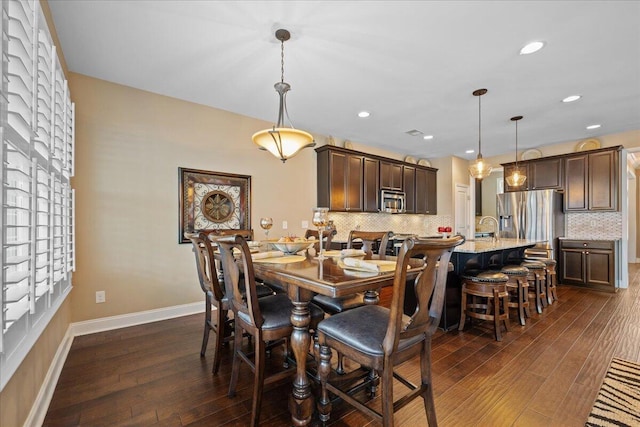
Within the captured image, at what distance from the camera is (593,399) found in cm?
178

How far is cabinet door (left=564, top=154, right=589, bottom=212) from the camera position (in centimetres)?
500

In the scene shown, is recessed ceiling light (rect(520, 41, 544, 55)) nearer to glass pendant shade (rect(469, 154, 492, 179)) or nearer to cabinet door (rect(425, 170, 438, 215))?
glass pendant shade (rect(469, 154, 492, 179))

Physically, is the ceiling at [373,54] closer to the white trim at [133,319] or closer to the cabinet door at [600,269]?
the cabinet door at [600,269]

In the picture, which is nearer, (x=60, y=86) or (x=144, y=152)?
(x=60, y=86)

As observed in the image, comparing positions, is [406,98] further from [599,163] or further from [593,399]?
[599,163]

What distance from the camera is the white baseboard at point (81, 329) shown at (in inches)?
63.8

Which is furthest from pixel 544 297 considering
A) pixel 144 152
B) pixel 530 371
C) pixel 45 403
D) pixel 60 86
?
pixel 60 86

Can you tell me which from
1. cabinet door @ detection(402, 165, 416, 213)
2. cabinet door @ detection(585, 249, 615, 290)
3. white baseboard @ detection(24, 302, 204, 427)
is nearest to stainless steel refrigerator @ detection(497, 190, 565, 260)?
cabinet door @ detection(585, 249, 615, 290)

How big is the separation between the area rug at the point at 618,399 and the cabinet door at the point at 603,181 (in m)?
3.81

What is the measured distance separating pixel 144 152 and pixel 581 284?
22.9 ft

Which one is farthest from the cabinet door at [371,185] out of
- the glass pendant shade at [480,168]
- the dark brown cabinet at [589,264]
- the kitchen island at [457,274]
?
the dark brown cabinet at [589,264]

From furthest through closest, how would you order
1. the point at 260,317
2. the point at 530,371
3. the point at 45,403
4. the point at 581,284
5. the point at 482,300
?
the point at 581,284 < the point at 482,300 < the point at 530,371 < the point at 45,403 < the point at 260,317

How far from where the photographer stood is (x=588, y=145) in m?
5.11

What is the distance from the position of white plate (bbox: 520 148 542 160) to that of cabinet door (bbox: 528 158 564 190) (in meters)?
0.33
